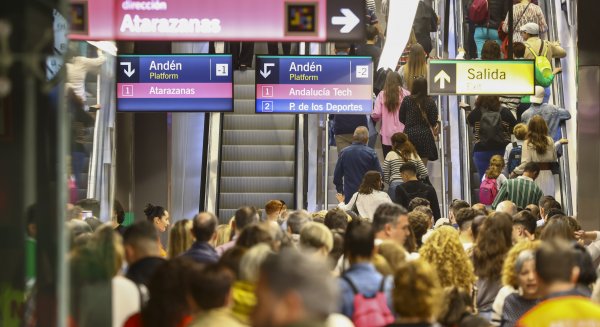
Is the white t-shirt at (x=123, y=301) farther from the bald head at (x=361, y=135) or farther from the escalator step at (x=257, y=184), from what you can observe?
the escalator step at (x=257, y=184)

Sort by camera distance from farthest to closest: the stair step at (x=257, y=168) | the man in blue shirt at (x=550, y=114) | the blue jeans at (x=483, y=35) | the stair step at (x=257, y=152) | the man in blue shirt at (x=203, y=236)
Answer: the blue jeans at (x=483, y=35) < the stair step at (x=257, y=152) < the stair step at (x=257, y=168) < the man in blue shirt at (x=550, y=114) < the man in blue shirt at (x=203, y=236)

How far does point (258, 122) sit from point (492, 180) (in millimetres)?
4753

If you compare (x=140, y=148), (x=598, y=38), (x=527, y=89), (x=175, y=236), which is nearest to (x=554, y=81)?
(x=527, y=89)

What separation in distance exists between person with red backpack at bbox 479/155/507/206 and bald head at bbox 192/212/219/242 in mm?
8571

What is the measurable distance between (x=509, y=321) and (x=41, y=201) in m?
2.99

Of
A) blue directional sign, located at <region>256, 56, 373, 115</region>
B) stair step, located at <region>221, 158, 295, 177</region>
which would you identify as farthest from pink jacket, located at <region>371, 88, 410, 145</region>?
stair step, located at <region>221, 158, 295, 177</region>

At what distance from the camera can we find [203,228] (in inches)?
309

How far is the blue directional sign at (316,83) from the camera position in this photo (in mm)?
16281

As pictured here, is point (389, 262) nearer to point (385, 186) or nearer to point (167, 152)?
point (167, 152)

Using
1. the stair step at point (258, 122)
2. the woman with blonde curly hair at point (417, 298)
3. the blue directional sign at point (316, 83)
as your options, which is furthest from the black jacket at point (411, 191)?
the woman with blonde curly hair at point (417, 298)

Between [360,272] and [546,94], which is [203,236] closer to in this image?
[360,272]

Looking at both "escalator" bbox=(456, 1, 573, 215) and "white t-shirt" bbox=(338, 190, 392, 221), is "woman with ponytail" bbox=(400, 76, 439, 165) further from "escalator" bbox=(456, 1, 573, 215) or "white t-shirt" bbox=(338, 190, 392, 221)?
"white t-shirt" bbox=(338, 190, 392, 221)

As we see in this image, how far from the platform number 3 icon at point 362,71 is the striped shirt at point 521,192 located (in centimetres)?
290

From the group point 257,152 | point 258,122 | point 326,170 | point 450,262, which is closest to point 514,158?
point 326,170
